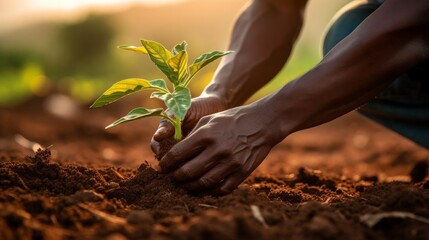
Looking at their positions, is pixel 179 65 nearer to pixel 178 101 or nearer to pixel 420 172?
pixel 178 101

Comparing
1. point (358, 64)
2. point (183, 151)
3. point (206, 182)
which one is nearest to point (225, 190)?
point (206, 182)

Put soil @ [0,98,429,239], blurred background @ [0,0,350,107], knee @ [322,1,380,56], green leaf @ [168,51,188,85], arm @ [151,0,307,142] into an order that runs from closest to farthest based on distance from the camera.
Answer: soil @ [0,98,429,239], green leaf @ [168,51,188,85], arm @ [151,0,307,142], knee @ [322,1,380,56], blurred background @ [0,0,350,107]

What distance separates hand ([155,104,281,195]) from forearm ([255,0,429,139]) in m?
0.07

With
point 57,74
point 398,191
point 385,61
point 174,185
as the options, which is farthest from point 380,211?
point 57,74

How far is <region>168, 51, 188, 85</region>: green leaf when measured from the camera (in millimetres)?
1996

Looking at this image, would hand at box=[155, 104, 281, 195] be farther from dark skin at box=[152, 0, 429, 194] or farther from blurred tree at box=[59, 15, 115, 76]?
blurred tree at box=[59, 15, 115, 76]

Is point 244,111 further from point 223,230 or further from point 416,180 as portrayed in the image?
point 416,180

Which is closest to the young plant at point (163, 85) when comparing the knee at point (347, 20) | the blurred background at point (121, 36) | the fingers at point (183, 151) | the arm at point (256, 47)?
the fingers at point (183, 151)

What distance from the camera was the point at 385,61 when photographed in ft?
6.35

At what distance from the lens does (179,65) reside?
80.7 inches

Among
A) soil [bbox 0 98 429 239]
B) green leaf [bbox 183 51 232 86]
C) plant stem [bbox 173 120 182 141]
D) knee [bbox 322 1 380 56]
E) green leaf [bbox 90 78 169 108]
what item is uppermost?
knee [bbox 322 1 380 56]

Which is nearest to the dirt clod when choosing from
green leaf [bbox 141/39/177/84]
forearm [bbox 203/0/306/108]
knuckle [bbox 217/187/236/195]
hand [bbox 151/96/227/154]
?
forearm [bbox 203/0/306/108]

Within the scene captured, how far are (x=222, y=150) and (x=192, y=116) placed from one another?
0.38 meters

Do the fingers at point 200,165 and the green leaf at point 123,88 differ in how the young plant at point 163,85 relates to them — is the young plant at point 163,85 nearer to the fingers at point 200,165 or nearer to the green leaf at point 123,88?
the green leaf at point 123,88
